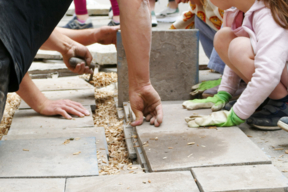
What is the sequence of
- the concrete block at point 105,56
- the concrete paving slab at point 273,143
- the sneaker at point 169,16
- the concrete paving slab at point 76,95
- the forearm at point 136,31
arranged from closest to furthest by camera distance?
the concrete paving slab at point 273,143 < the forearm at point 136,31 < the concrete paving slab at point 76,95 < the concrete block at point 105,56 < the sneaker at point 169,16

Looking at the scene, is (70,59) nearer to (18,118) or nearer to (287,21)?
(18,118)

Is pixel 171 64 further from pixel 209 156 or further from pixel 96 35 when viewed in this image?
pixel 209 156

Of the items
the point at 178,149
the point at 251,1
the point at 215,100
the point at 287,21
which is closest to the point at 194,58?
the point at 215,100

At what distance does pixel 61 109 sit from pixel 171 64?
2.92 ft

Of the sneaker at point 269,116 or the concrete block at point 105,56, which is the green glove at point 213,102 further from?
the concrete block at point 105,56

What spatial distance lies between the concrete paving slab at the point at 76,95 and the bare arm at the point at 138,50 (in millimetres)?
780

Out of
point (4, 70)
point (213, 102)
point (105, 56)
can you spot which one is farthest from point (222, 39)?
point (105, 56)

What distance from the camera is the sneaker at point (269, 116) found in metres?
1.87

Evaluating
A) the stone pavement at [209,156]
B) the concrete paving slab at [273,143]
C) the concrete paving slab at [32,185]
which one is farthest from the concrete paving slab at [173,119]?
the concrete paving slab at [32,185]

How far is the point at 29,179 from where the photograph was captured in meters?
1.35

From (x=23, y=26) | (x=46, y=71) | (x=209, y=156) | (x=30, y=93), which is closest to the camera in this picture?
(x=23, y=26)

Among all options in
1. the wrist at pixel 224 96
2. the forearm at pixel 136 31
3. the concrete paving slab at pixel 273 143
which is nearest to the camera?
the concrete paving slab at pixel 273 143

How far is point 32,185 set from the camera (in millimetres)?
1303

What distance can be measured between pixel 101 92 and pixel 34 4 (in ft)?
5.64
